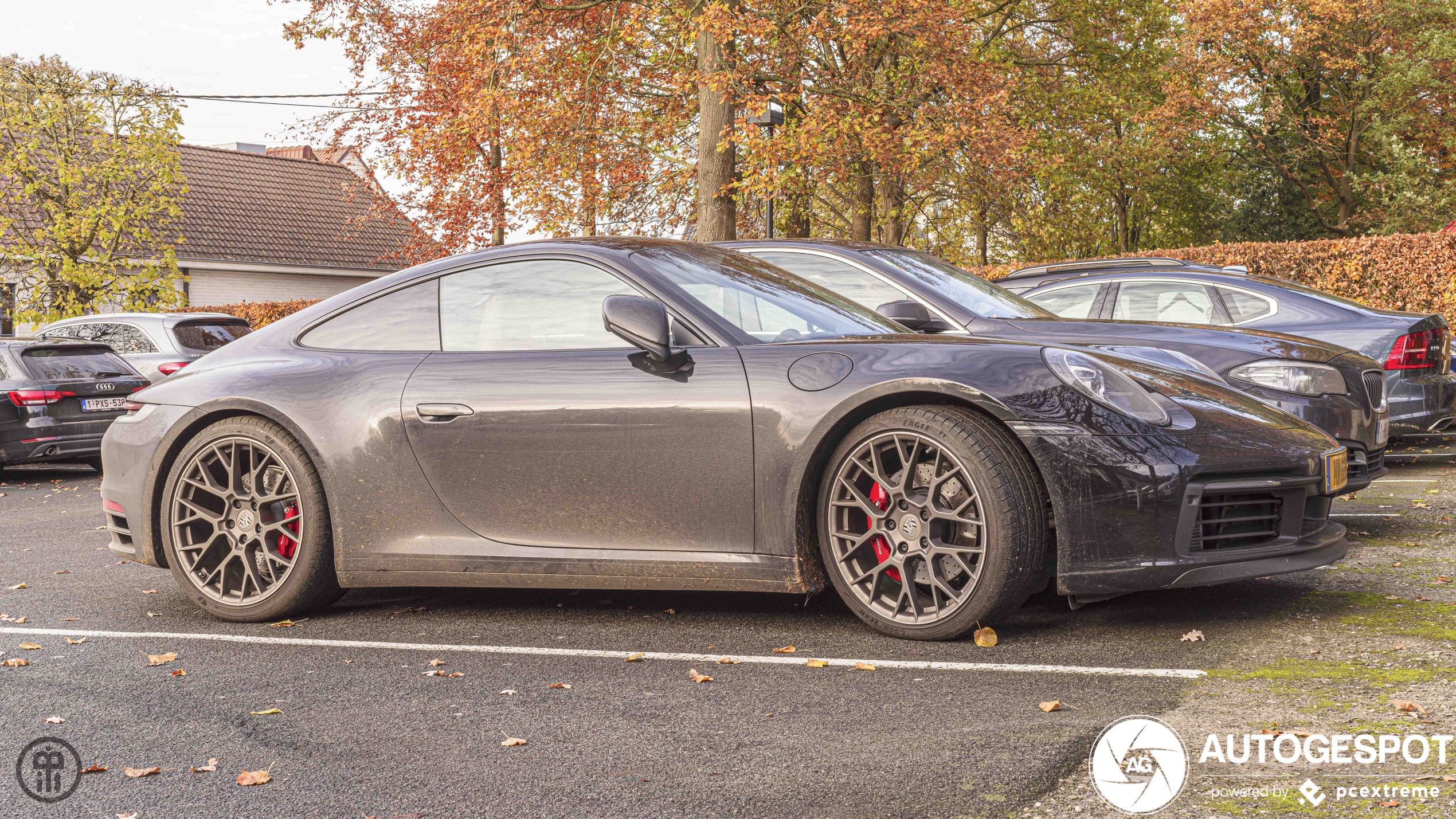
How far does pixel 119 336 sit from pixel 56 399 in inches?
100

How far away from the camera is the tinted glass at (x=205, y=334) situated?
14883 millimetres

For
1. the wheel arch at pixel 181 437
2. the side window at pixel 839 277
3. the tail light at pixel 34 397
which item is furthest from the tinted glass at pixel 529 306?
the tail light at pixel 34 397

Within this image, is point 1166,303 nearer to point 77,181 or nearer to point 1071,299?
point 1071,299

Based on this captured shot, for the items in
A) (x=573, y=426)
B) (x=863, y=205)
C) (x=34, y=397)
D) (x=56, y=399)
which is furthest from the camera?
(x=863, y=205)

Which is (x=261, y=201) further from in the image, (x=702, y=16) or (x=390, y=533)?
(x=390, y=533)

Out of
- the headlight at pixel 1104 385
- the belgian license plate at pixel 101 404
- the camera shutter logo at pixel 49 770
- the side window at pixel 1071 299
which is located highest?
the side window at pixel 1071 299

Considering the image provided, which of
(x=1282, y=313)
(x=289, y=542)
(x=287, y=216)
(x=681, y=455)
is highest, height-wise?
(x=287, y=216)

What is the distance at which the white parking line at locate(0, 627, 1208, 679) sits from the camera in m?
3.93

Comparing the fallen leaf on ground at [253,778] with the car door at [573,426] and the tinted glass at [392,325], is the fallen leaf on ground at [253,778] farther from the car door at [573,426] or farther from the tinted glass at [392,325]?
the tinted glass at [392,325]

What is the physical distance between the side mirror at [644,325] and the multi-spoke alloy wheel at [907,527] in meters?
0.76

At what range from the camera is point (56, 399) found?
1260 cm

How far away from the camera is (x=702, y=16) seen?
55.0ft

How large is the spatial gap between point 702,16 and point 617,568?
13.4 metres

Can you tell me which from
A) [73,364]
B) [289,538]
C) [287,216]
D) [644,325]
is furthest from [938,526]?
[287,216]
